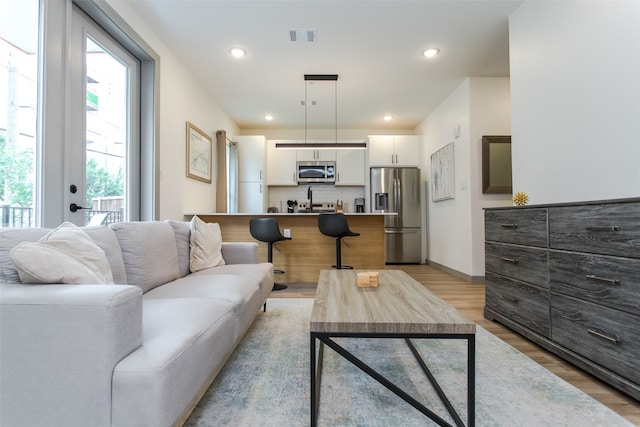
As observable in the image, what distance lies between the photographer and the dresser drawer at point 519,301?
6.64 feet

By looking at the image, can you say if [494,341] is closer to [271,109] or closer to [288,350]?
[288,350]

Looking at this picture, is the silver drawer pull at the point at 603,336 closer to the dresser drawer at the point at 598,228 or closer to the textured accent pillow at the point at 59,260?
the dresser drawer at the point at 598,228

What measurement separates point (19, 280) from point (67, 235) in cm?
23

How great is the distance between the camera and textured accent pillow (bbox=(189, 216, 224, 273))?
8.18ft

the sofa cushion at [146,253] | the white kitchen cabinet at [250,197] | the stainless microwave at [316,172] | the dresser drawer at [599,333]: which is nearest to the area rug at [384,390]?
the dresser drawer at [599,333]

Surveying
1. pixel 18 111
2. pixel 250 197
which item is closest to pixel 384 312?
pixel 18 111

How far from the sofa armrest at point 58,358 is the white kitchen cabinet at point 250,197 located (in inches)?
195

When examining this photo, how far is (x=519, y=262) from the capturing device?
2262 mm

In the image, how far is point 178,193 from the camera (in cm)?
364

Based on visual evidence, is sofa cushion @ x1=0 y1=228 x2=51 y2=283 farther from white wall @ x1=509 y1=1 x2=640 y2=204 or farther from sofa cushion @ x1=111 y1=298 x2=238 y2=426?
white wall @ x1=509 y1=1 x2=640 y2=204

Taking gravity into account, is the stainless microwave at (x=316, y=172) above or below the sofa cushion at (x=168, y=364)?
above

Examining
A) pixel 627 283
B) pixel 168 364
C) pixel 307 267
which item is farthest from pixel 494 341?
pixel 307 267

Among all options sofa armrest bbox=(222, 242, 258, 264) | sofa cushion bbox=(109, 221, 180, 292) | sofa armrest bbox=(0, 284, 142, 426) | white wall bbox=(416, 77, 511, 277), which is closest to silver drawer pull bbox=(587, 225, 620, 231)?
sofa armrest bbox=(0, 284, 142, 426)

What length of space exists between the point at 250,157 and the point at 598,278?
5343mm
